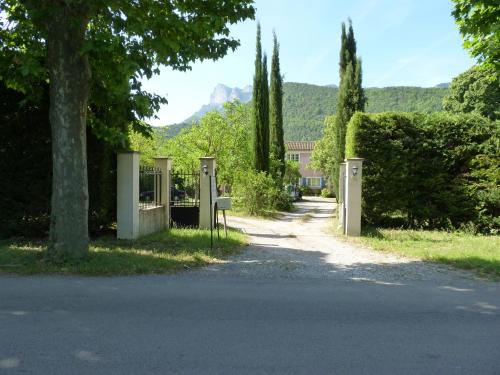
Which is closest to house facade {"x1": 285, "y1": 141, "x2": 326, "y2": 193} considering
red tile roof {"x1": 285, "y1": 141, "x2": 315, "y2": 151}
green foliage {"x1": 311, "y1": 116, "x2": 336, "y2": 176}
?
red tile roof {"x1": 285, "y1": 141, "x2": 315, "y2": 151}

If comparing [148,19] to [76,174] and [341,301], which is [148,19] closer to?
[76,174]

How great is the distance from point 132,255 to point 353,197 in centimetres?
696

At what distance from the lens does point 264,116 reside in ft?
86.3

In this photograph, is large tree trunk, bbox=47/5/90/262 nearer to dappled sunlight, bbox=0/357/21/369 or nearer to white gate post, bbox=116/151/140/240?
white gate post, bbox=116/151/140/240

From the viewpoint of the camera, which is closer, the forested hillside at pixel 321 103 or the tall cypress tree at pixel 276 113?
the tall cypress tree at pixel 276 113

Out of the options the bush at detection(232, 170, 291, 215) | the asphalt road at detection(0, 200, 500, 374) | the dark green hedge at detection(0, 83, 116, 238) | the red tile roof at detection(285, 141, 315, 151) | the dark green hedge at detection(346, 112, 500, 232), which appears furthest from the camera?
the red tile roof at detection(285, 141, 315, 151)

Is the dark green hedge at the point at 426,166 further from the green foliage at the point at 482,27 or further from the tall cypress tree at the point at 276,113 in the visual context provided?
the tall cypress tree at the point at 276,113

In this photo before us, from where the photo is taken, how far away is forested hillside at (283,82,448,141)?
83.9 m

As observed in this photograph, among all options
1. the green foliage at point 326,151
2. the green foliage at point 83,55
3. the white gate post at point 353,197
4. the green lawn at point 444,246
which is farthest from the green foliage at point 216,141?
the green foliage at point 83,55

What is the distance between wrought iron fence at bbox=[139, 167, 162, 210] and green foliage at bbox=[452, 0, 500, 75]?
341 inches

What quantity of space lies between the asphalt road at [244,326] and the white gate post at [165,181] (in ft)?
22.0

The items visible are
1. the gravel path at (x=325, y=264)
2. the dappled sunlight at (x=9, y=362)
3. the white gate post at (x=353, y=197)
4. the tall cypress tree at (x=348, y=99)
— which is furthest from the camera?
the tall cypress tree at (x=348, y=99)

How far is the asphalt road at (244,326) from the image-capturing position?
12.9ft

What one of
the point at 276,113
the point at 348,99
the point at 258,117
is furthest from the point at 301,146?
the point at 348,99
